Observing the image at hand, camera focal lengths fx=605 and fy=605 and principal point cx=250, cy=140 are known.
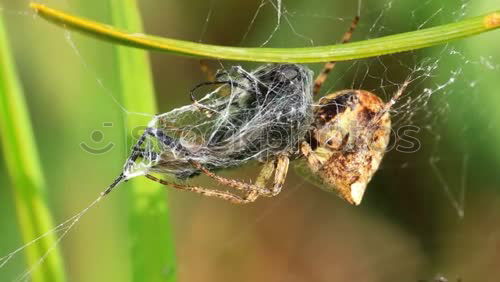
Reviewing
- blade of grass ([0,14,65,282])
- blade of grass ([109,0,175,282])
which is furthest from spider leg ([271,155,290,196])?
blade of grass ([0,14,65,282])

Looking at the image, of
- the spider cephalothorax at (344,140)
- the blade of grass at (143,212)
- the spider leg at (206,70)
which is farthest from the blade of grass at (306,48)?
the spider leg at (206,70)

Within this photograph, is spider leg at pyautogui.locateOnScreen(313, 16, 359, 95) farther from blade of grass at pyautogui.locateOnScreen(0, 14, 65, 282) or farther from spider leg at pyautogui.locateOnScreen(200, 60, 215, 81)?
blade of grass at pyautogui.locateOnScreen(0, 14, 65, 282)

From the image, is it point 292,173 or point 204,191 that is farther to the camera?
point 292,173

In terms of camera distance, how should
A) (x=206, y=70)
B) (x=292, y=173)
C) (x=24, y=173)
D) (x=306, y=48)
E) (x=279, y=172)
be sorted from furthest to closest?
(x=292, y=173) → (x=206, y=70) → (x=279, y=172) → (x=24, y=173) → (x=306, y=48)

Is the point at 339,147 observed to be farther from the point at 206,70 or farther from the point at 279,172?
the point at 206,70

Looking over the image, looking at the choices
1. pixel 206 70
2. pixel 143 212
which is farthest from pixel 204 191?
pixel 206 70

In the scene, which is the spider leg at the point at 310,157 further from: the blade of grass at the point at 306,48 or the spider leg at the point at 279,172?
the blade of grass at the point at 306,48
